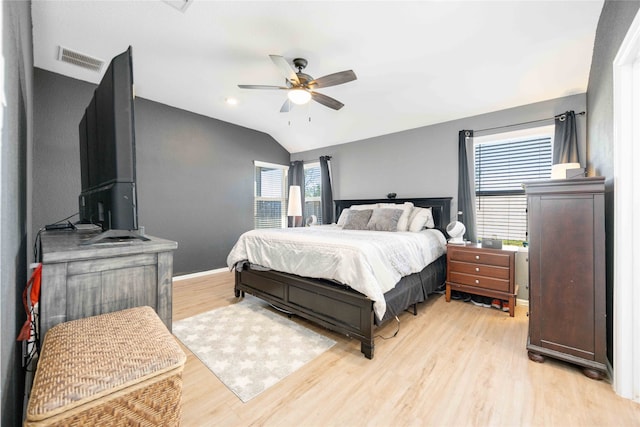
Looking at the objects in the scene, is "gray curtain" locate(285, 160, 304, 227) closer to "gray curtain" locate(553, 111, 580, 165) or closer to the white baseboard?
the white baseboard

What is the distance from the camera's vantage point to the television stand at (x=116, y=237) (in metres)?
1.22

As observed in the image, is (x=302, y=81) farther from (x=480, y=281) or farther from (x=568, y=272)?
(x=480, y=281)

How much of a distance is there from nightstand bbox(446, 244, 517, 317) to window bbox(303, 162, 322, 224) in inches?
115

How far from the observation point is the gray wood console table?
99 centimetres

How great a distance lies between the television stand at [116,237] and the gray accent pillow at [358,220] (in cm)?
282

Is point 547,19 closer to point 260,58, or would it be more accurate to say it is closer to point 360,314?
point 260,58

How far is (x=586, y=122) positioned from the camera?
2.84 meters

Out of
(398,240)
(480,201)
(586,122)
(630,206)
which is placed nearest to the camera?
(630,206)

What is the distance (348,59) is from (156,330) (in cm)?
287

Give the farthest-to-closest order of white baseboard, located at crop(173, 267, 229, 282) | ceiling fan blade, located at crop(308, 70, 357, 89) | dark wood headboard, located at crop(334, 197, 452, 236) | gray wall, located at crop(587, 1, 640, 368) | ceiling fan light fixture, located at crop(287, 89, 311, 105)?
1. white baseboard, located at crop(173, 267, 229, 282)
2. dark wood headboard, located at crop(334, 197, 452, 236)
3. ceiling fan light fixture, located at crop(287, 89, 311, 105)
4. ceiling fan blade, located at crop(308, 70, 357, 89)
5. gray wall, located at crop(587, 1, 640, 368)

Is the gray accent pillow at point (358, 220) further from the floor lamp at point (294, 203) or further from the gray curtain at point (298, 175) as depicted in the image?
the gray curtain at point (298, 175)

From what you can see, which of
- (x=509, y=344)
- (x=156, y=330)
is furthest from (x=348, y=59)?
(x=509, y=344)

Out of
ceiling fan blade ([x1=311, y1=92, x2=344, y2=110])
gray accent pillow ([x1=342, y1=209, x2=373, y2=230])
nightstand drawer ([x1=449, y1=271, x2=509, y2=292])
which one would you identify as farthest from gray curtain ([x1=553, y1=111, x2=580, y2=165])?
ceiling fan blade ([x1=311, y1=92, x2=344, y2=110])

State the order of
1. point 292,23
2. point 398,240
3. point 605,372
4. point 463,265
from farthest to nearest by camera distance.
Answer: point 463,265, point 398,240, point 292,23, point 605,372
